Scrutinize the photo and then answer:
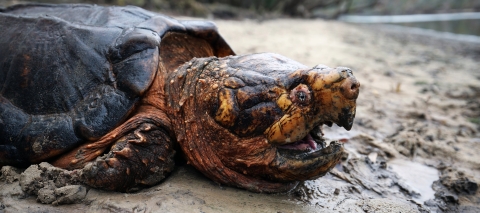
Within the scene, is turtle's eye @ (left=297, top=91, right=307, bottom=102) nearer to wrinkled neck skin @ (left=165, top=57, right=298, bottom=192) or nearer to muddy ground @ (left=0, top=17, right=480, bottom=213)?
wrinkled neck skin @ (left=165, top=57, right=298, bottom=192)

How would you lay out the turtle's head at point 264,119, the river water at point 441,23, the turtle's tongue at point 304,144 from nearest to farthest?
the turtle's head at point 264,119, the turtle's tongue at point 304,144, the river water at point 441,23

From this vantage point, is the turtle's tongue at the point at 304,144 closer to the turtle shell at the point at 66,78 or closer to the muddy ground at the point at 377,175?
the muddy ground at the point at 377,175

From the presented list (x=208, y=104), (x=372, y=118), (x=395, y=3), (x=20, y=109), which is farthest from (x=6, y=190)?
(x=395, y=3)

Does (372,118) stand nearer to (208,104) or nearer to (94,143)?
(208,104)

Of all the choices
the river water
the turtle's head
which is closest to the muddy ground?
the turtle's head

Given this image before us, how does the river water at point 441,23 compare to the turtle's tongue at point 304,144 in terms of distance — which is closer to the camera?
the turtle's tongue at point 304,144

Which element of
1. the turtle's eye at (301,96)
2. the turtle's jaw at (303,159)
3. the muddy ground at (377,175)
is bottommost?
the muddy ground at (377,175)

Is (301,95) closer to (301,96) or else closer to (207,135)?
(301,96)

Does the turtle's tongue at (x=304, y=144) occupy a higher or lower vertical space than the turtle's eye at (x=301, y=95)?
lower

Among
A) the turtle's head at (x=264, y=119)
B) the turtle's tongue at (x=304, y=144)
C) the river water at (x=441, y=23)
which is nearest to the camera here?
the turtle's head at (x=264, y=119)

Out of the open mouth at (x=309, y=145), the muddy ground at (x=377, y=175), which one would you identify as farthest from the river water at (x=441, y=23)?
the open mouth at (x=309, y=145)
